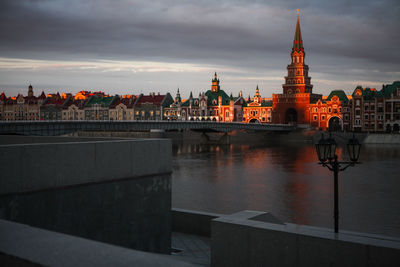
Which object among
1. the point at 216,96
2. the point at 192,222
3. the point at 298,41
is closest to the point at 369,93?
the point at 298,41

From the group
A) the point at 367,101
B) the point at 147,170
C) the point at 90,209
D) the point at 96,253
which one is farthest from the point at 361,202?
the point at 367,101

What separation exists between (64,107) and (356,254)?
443 ft

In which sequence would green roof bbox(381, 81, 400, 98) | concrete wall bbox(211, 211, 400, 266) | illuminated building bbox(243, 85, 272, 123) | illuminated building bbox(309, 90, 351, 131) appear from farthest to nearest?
illuminated building bbox(243, 85, 272, 123), illuminated building bbox(309, 90, 351, 131), green roof bbox(381, 81, 400, 98), concrete wall bbox(211, 211, 400, 266)

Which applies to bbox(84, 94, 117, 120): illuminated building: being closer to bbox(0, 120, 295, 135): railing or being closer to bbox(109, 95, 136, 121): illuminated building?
bbox(109, 95, 136, 121): illuminated building

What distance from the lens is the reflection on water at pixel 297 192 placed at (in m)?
20.1

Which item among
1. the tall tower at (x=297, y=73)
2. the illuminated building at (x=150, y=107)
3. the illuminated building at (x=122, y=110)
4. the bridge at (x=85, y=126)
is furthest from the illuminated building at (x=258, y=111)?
the bridge at (x=85, y=126)

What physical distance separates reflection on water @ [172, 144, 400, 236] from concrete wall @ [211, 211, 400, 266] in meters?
10.8

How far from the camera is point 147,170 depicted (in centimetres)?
1097

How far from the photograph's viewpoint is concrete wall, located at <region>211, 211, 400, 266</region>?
6523 mm

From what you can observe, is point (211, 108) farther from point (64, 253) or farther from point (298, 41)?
point (64, 253)

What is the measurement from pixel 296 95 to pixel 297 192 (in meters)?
86.8

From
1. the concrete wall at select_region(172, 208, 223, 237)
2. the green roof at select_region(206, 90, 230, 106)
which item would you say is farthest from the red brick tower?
the concrete wall at select_region(172, 208, 223, 237)

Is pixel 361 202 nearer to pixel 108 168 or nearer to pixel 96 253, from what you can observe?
pixel 108 168

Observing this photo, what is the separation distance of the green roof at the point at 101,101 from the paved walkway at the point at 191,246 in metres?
118
